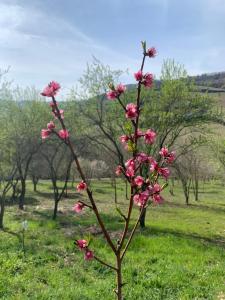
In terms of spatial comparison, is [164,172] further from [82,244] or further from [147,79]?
[82,244]

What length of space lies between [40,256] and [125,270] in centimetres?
324

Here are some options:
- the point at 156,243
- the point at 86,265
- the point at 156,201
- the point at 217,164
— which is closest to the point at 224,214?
Result: the point at 217,164

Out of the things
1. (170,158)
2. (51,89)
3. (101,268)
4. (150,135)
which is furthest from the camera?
(101,268)

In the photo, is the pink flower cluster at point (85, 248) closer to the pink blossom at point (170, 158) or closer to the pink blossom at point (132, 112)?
the pink blossom at point (170, 158)

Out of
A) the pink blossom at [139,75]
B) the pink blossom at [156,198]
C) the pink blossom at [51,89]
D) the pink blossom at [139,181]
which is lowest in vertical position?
the pink blossom at [156,198]

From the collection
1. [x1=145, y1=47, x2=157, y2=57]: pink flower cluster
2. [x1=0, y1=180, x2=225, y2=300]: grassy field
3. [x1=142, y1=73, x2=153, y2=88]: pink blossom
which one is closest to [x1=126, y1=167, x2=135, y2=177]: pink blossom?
[x1=142, y1=73, x2=153, y2=88]: pink blossom

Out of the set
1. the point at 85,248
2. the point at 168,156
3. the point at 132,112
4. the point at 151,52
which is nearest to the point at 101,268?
the point at 85,248

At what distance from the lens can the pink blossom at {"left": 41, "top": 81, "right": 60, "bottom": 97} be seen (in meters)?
2.85

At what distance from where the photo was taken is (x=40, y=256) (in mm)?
13680

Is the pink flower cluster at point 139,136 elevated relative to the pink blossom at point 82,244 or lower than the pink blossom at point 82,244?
elevated

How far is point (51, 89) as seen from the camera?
287 cm

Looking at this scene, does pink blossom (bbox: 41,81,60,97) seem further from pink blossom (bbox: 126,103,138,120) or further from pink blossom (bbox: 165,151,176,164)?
pink blossom (bbox: 165,151,176,164)

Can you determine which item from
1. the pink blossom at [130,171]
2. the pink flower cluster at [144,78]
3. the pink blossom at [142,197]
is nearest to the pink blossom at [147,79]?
the pink flower cluster at [144,78]

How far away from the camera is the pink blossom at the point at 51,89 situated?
2.85 metres
